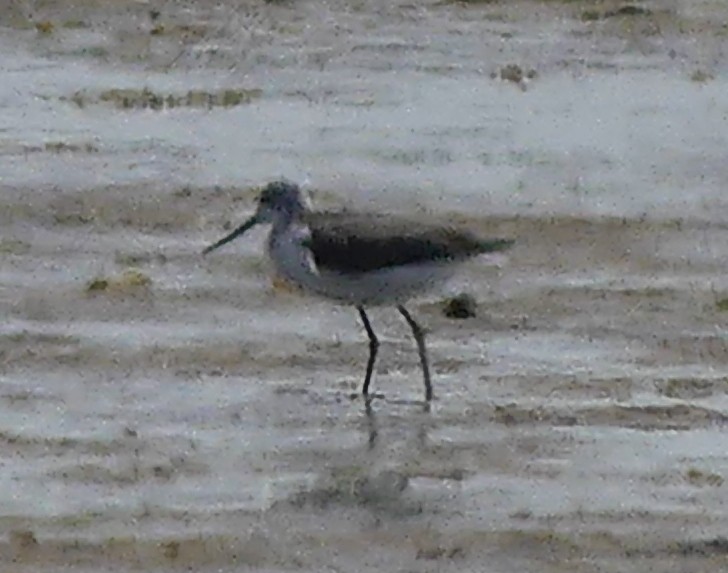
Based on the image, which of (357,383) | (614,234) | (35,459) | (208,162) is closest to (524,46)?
(614,234)

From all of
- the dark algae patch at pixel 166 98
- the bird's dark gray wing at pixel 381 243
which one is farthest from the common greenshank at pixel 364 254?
the dark algae patch at pixel 166 98

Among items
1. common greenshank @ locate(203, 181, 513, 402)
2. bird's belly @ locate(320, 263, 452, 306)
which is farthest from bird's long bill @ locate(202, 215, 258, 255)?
bird's belly @ locate(320, 263, 452, 306)

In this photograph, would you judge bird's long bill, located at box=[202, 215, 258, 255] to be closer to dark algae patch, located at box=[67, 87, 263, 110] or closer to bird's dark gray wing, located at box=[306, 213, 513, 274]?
bird's dark gray wing, located at box=[306, 213, 513, 274]

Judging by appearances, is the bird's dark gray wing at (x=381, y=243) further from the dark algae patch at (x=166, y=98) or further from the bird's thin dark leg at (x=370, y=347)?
the dark algae patch at (x=166, y=98)

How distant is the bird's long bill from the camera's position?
64.5 inches

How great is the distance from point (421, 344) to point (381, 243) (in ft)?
0.36

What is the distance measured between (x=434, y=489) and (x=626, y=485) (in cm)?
17

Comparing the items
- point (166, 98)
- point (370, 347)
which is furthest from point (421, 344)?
point (166, 98)

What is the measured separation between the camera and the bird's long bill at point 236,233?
1.64 m

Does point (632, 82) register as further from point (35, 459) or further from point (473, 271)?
point (35, 459)

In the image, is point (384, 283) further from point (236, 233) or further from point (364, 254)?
point (236, 233)

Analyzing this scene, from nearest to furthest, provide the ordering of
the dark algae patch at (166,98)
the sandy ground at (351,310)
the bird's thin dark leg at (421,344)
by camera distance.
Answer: the sandy ground at (351,310) → the bird's thin dark leg at (421,344) → the dark algae patch at (166,98)

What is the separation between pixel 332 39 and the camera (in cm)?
182

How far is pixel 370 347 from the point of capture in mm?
1550
